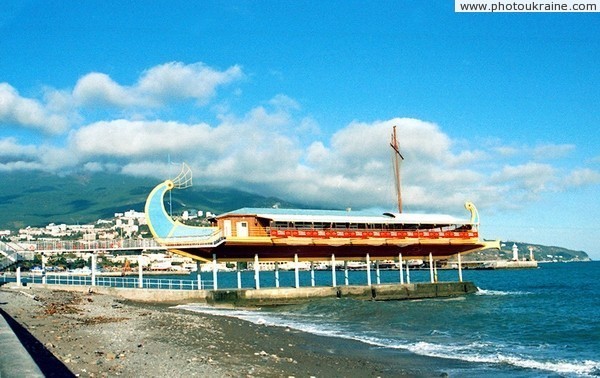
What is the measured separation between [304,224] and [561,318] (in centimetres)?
2173

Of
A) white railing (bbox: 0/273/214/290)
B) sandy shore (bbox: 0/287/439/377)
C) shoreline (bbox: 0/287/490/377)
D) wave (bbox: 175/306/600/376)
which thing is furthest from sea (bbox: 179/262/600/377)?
white railing (bbox: 0/273/214/290)

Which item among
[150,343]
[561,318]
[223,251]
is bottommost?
[561,318]

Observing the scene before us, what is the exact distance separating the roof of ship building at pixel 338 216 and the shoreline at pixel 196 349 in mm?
17698

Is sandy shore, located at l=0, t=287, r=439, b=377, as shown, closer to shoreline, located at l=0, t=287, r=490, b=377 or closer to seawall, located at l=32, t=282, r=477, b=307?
shoreline, located at l=0, t=287, r=490, b=377

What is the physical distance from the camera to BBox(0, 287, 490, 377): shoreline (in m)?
15.7

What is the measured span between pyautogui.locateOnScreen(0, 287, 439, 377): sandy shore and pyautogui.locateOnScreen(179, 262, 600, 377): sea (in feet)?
7.17

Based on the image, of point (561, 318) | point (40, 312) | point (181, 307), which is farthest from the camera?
point (181, 307)

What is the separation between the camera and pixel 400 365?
20.4 m

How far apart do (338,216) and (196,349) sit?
3288 cm

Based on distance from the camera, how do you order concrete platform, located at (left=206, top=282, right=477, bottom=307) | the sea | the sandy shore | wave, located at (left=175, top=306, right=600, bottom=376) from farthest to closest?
concrete platform, located at (left=206, top=282, right=477, bottom=307)
the sea
wave, located at (left=175, top=306, right=600, bottom=376)
the sandy shore

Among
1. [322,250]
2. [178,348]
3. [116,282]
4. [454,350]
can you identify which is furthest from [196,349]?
[116,282]

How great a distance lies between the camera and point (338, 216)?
5184 centimetres

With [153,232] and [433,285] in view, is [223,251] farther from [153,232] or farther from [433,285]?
[433,285]

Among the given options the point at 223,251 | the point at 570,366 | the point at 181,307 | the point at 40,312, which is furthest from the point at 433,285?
the point at 40,312
